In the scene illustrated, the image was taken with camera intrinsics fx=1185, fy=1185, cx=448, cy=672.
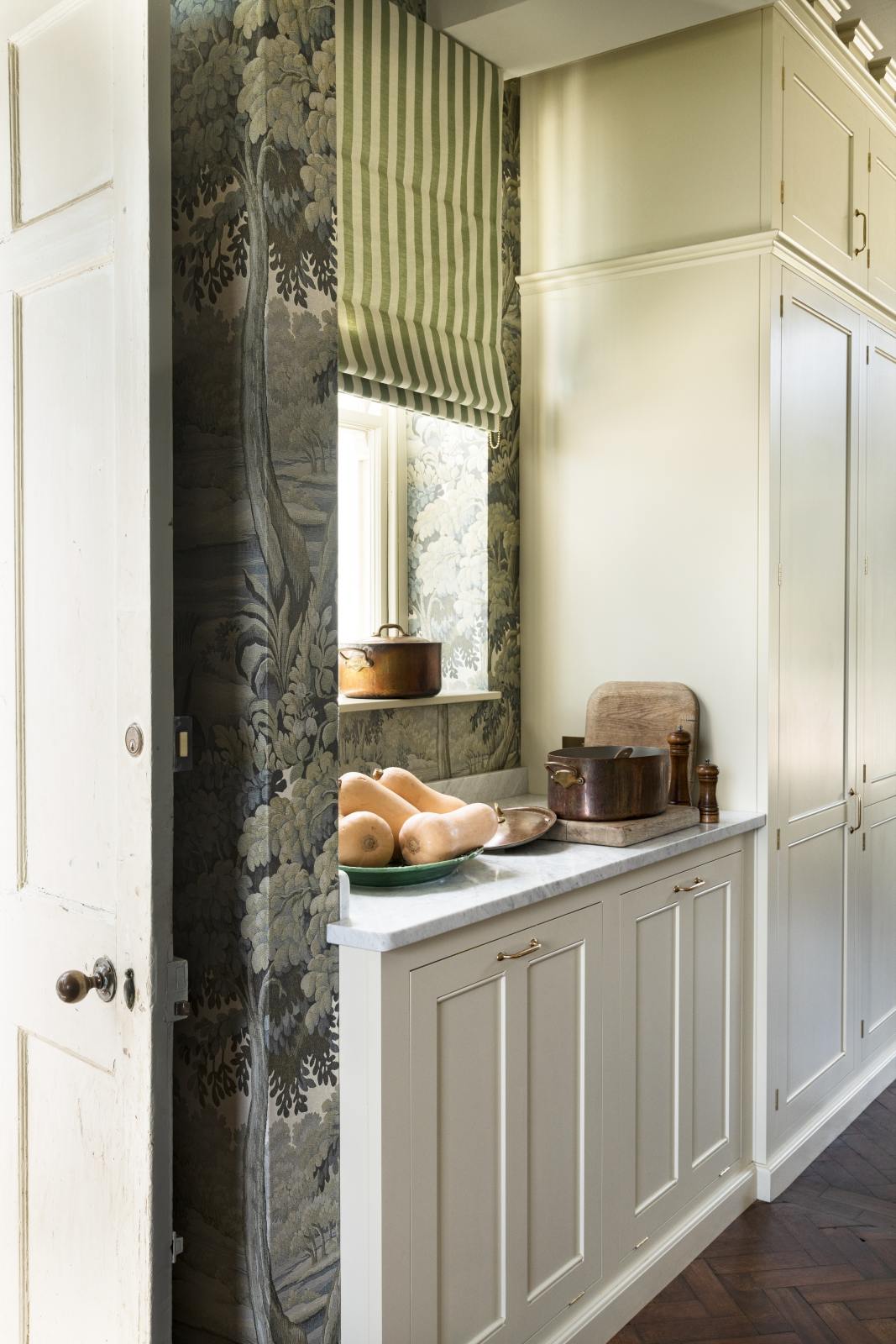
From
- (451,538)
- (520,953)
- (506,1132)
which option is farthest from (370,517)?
(506,1132)

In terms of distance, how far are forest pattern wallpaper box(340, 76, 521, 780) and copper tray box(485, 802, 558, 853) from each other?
0.41 m

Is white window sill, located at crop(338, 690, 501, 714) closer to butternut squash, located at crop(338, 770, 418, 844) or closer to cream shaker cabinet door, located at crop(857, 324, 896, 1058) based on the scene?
butternut squash, located at crop(338, 770, 418, 844)

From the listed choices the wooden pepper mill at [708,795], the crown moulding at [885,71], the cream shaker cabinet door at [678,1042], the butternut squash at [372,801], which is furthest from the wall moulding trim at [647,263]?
the butternut squash at [372,801]

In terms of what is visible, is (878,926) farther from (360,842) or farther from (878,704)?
(360,842)

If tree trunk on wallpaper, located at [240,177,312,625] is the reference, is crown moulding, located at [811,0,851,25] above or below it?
above

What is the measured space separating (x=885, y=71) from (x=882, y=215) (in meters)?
0.39

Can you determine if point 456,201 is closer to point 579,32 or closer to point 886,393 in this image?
point 579,32

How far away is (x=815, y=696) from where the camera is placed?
323 centimetres

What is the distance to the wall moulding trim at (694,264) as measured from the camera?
2.88 m

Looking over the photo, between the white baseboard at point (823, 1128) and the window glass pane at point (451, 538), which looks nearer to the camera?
the white baseboard at point (823, 1128)

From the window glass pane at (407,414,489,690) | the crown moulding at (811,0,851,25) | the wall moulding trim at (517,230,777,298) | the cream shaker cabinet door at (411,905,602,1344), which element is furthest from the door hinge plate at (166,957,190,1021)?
the crown moulding at (811,0,851,25)

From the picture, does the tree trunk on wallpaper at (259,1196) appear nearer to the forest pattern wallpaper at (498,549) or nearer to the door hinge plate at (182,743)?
the door hinge plate at (182,743)

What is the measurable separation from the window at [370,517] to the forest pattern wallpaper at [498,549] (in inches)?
2.8

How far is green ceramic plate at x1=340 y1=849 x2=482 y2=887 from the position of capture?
2.07 metres
